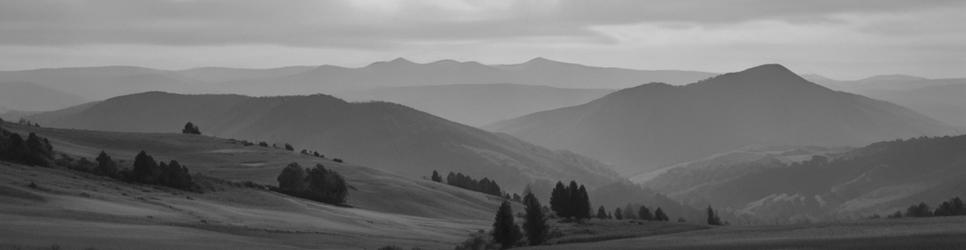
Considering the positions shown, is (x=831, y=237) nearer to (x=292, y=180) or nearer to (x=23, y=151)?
(x=23, y=151)

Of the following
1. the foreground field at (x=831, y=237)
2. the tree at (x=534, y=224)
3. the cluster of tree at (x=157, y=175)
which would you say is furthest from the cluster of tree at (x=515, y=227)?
the cluster of tree at (x=157, y=175)

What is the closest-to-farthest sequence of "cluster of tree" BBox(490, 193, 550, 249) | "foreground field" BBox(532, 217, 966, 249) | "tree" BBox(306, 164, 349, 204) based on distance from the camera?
"foreground field" BBox(532, 217, 966, 249), "cluster of tree" BBox(490, 193, 550, 249), "tree" BBox(306, 164, 349, 204)

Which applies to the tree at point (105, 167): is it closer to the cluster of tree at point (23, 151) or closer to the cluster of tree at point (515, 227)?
the cluster of tree at point (23, 151)

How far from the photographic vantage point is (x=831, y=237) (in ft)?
246

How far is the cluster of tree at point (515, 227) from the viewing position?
92.9 metres

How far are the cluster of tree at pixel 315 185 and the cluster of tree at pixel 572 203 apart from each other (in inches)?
1441

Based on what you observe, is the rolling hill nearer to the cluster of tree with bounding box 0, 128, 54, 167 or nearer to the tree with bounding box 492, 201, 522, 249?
the tree with bounding box 492, 201, 522, 249

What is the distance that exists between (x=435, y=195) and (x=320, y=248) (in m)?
122

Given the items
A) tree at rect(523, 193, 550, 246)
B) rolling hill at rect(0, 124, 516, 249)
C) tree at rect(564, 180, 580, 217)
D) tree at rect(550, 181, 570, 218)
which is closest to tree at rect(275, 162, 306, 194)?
rolling hill at rect(0, 124, 516, 249)

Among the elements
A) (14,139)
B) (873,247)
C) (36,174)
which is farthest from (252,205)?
(873,247)

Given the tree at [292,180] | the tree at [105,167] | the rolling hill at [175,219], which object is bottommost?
the rolling hill at [175,219]

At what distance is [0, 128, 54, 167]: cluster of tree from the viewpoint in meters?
138

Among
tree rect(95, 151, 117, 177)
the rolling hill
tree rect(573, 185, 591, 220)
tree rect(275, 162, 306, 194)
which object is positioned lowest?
the rolling hill

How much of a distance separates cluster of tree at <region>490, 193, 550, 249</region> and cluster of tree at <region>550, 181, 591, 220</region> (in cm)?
3789
